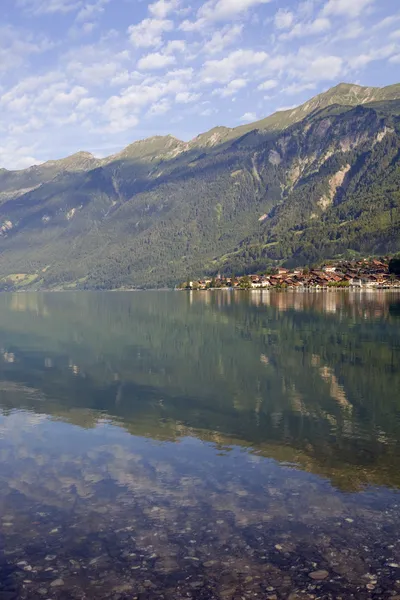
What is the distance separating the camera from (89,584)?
17625mm

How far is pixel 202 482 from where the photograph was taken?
26.8m

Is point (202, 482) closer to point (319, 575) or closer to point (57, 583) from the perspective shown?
point (319, 575)

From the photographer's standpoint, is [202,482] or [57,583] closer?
[57,583]

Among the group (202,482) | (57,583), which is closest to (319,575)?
(57,583)

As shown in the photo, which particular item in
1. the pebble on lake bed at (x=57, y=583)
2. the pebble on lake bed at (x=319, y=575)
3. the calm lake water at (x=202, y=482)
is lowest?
the calm lake water at (x=202, y=482)

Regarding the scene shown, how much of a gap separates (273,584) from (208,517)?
5.55 m

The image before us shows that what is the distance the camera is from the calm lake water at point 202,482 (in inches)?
709

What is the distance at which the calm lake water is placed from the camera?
18000 millimetres

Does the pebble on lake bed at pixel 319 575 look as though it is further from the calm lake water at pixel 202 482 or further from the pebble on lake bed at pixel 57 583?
the pebble on lake bed at pixel 57 583

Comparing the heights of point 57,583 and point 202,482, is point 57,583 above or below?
above

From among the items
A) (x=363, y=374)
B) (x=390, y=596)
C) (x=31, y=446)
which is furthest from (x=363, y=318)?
(x=390, y=596)

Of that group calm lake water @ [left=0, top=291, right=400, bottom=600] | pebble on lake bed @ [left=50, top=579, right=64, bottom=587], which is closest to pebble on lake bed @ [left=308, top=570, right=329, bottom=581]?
calm lake water @ [left=0, top=291, right=400, bottom=600]

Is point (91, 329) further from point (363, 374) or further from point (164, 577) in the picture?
point (164, 577)

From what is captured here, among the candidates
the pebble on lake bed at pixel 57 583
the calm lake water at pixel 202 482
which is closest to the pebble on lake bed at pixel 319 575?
the calm lake water at pixel 202 482
